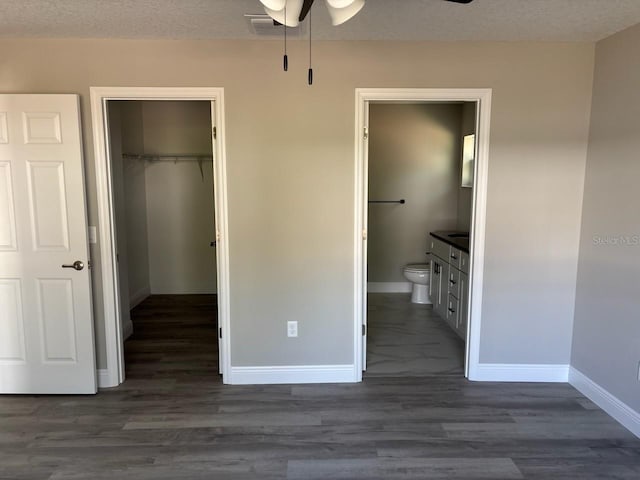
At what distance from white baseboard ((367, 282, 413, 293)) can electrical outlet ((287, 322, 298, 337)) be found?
2.64 metres

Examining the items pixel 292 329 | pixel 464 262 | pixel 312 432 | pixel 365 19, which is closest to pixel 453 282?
pixel 464 262

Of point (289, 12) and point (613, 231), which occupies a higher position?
point (289, 12)

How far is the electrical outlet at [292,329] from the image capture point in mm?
3162

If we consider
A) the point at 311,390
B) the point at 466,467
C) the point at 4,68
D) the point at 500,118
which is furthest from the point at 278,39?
the point at 466,467

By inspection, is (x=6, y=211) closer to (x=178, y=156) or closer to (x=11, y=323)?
(x=11, y=323)

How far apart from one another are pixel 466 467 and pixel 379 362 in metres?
1.32

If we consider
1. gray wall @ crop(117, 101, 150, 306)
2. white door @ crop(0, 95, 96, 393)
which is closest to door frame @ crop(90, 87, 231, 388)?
white door @ crop(0, 95, 96, 393)

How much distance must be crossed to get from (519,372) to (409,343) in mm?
984

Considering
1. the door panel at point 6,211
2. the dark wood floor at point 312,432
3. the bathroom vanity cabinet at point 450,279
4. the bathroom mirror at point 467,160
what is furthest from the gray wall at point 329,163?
the bathroom mirror at point 467,160

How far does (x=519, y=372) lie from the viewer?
Result: 3217 millimetres

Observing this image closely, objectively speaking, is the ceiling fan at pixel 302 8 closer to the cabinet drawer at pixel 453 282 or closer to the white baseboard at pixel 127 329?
the cabinet drawer at pixel 453 282

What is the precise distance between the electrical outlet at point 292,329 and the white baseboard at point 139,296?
8.56ft

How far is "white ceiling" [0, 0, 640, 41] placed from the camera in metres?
2.26

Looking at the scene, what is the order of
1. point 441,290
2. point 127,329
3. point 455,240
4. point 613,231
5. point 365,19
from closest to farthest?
point 365,19 → point 613,231 → point 127,329 → point 455,240 → point 441,290
